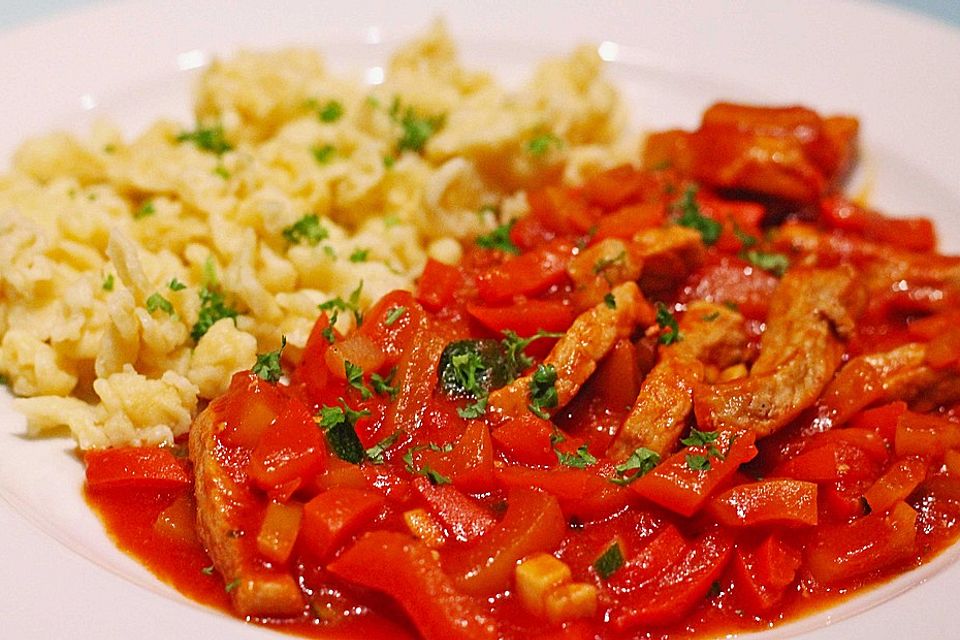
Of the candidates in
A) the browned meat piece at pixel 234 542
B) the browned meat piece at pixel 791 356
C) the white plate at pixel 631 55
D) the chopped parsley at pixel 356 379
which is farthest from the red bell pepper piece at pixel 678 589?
the white plate at pixel 631 55

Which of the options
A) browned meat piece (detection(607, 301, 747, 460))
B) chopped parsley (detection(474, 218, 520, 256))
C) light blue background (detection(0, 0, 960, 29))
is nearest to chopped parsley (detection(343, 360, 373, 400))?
browned meat piece (detection(607, 301, 747, 460))

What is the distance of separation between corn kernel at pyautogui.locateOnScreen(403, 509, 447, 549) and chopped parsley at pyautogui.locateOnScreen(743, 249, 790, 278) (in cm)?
260

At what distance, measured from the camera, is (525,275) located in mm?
5023

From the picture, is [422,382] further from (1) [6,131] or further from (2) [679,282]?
(1) [6,131]

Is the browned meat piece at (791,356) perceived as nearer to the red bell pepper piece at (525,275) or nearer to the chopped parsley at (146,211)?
the red bell pepper piece at (525,275)

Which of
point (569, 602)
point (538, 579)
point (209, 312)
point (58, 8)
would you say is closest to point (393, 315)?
point (209, 312)

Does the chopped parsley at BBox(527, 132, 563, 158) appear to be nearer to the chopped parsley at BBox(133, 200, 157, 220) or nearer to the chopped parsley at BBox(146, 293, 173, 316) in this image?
the chopped parsley at BBox(133, 200, 157, 220)

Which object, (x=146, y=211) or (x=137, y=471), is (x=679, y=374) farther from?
(x=146, y=211)

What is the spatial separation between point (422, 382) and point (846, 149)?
3.60m

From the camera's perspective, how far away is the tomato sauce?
3.85 metres

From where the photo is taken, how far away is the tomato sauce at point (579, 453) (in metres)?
3.85

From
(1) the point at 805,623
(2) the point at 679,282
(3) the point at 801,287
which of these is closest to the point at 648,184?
(2) the point at 679,282

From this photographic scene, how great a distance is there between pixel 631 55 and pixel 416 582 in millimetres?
4986

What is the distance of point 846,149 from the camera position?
6.46m
